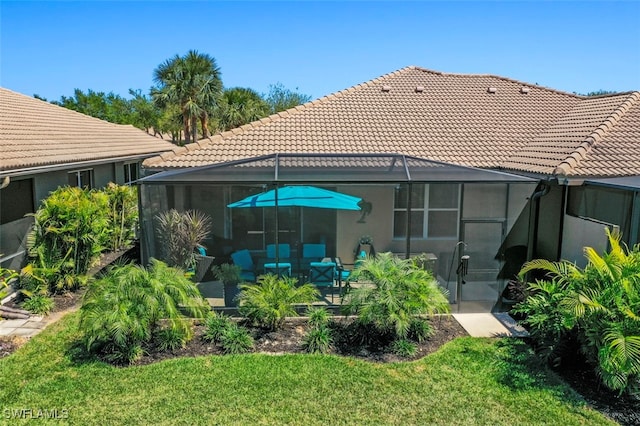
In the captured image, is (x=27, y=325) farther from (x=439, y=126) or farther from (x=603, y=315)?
(x=439, y=126)

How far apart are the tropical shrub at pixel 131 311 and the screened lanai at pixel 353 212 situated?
1894mm

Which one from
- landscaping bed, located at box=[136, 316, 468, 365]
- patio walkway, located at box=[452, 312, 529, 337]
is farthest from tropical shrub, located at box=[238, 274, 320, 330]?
patio walkway, located at box=[452, 312, 529, 337]

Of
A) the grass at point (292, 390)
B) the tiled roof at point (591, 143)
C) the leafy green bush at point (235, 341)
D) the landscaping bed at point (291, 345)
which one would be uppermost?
the tiled roof at point (591, 143)

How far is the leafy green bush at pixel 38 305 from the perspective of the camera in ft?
30.6

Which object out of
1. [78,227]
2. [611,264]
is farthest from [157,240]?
[611,264]

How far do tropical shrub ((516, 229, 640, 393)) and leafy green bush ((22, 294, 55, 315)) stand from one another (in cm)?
913

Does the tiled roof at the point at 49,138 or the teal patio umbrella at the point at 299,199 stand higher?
the tiled roof at the point at 49,138

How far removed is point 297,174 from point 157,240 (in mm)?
3137

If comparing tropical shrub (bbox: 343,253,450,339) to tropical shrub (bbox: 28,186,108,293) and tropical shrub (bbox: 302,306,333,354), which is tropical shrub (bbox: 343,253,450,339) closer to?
tropical shrub (bbox: 302,306,333,354)

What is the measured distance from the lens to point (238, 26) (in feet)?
49.5

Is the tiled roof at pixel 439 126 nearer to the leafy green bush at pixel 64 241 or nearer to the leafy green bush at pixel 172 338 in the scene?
the leafy green bush at pixel 64 241

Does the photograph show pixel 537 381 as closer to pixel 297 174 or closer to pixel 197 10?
pixel 297 174

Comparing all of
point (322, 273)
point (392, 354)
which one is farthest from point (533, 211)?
point (322, 273)

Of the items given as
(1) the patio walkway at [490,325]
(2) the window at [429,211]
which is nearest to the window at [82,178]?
(2) the window at [429,211]
